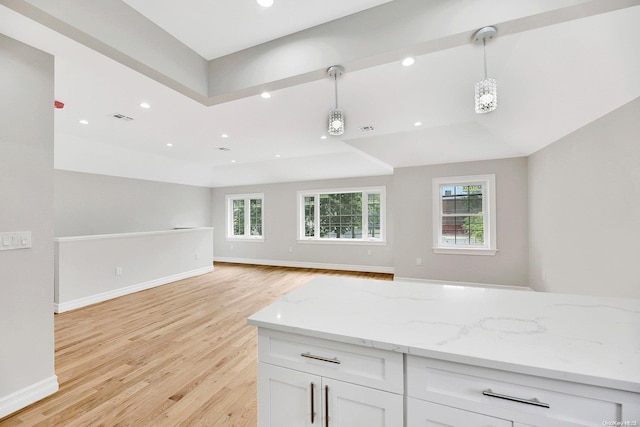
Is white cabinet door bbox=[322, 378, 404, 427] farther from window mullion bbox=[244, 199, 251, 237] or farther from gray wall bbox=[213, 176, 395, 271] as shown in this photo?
window mullion bbox=[244, 199, 251, 237]

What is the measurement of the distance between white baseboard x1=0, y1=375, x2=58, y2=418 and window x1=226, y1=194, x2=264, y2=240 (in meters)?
5.29

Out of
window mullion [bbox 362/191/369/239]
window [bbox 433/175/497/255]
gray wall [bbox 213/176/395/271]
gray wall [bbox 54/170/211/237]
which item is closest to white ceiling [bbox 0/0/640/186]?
gray wall [bbox 54/170/211/237]

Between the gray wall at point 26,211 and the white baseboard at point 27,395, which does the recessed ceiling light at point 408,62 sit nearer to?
the gray wall at point 26,211

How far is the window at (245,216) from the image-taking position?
24.1ft

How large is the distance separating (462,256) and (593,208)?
7.51ft

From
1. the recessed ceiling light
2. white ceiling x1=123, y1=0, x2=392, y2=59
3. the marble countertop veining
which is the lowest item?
the marble countertop veining

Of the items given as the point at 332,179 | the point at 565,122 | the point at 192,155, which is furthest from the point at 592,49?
the point at 192,155

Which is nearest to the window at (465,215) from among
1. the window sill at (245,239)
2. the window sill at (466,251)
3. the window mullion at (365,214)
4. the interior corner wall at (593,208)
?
the window sill at (466,251)

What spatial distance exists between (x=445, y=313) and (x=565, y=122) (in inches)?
117

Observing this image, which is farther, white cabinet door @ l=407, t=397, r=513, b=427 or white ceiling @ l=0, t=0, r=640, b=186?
white ceiling @ l=0, t=0, r=640, b=186

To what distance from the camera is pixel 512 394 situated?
0.83 metres

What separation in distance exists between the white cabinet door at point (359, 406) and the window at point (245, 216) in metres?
6.35

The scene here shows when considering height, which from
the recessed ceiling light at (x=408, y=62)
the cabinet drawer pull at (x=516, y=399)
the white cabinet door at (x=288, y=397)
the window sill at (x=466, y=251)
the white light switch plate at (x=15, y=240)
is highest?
the recessed ceiling light at (x=408, y=62)

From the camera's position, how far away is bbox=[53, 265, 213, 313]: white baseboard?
3584 millimetres
